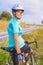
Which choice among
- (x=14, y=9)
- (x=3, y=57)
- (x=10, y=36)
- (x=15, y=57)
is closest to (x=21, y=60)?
(x=15, y=57)

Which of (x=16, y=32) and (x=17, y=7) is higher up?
(x=17, y=7)

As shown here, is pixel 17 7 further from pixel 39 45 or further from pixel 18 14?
pixel 39 45

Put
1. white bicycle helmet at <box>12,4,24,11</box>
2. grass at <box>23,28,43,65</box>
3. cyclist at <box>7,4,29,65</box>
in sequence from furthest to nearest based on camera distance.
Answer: grass at <box>23,28,43,65</box> → white bicycle helmet at <box>12,4,24,11</box> → cyclist at <box>7,4,29,65</box>

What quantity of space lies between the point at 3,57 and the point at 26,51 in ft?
12.7

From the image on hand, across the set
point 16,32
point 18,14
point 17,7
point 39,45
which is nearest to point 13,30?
point 16,32

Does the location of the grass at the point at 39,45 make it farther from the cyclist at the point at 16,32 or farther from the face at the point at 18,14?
the face at the point at 18,14

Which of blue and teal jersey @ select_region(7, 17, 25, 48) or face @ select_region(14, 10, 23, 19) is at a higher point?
face @ select_region(14, 10, 23, 19)

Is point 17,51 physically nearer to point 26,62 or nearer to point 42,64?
point 26,62

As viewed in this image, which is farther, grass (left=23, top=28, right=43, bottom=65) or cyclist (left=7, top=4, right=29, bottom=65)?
grass (left=23, top=28, right=43, bottom=65)

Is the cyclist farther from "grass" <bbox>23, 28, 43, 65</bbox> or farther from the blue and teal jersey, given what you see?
"grass" <bbox>23, 28, 43, 65</bbox>

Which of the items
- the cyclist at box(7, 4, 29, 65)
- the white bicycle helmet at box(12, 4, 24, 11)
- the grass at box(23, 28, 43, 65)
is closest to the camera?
the cyclist at box(7, 4, 29, 65)

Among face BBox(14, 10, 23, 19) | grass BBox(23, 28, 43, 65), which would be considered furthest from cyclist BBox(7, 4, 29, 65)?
grass BBox(23, 28, 43, 65)

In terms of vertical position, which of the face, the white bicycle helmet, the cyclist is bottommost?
the cyclist

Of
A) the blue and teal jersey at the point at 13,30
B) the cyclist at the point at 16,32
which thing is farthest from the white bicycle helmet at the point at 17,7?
the blue and teal jersey at the point at 13,30
